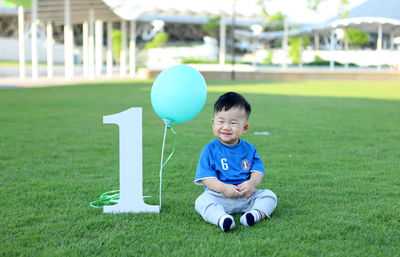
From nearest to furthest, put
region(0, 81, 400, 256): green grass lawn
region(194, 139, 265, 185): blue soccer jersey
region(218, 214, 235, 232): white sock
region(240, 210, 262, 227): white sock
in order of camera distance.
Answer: region(0, 81, 400, 256): green grass lawn
region(218, 214, 235, 232): white sock
region(240, 210, 262, 227): white sock
region(194, 139, 265, 185): blue soccer jersey

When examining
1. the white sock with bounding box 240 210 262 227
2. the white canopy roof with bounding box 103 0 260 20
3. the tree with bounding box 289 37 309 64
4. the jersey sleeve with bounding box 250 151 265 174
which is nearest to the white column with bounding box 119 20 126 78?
the white canopy roof with bounding box 103 0 260 20

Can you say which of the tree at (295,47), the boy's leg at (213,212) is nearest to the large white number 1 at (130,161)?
the boy's leg at (213,212)

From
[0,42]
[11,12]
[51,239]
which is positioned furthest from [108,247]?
[11,12]

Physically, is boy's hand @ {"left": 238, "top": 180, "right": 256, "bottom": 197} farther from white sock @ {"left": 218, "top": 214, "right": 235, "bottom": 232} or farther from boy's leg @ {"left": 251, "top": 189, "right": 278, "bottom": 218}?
white sock @ {"left": 218, "top": 214, "right": 235, "bottom": 232}

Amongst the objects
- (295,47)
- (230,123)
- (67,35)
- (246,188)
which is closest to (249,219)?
(246,188)

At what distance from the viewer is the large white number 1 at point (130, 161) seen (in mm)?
3232

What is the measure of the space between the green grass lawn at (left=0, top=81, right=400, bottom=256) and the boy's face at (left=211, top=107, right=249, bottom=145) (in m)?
0.62

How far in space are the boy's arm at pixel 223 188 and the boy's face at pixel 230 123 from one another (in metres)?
0.32

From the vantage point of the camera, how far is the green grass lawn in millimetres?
2660

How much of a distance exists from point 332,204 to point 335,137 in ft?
11.6

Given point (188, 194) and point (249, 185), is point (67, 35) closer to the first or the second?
point (188, 194)

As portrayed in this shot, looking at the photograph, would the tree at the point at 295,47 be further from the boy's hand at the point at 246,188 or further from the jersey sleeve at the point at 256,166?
the boy's hand at the point at 246,188

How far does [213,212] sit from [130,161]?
2.33 feet

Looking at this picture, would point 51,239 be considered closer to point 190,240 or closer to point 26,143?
point 190,240
